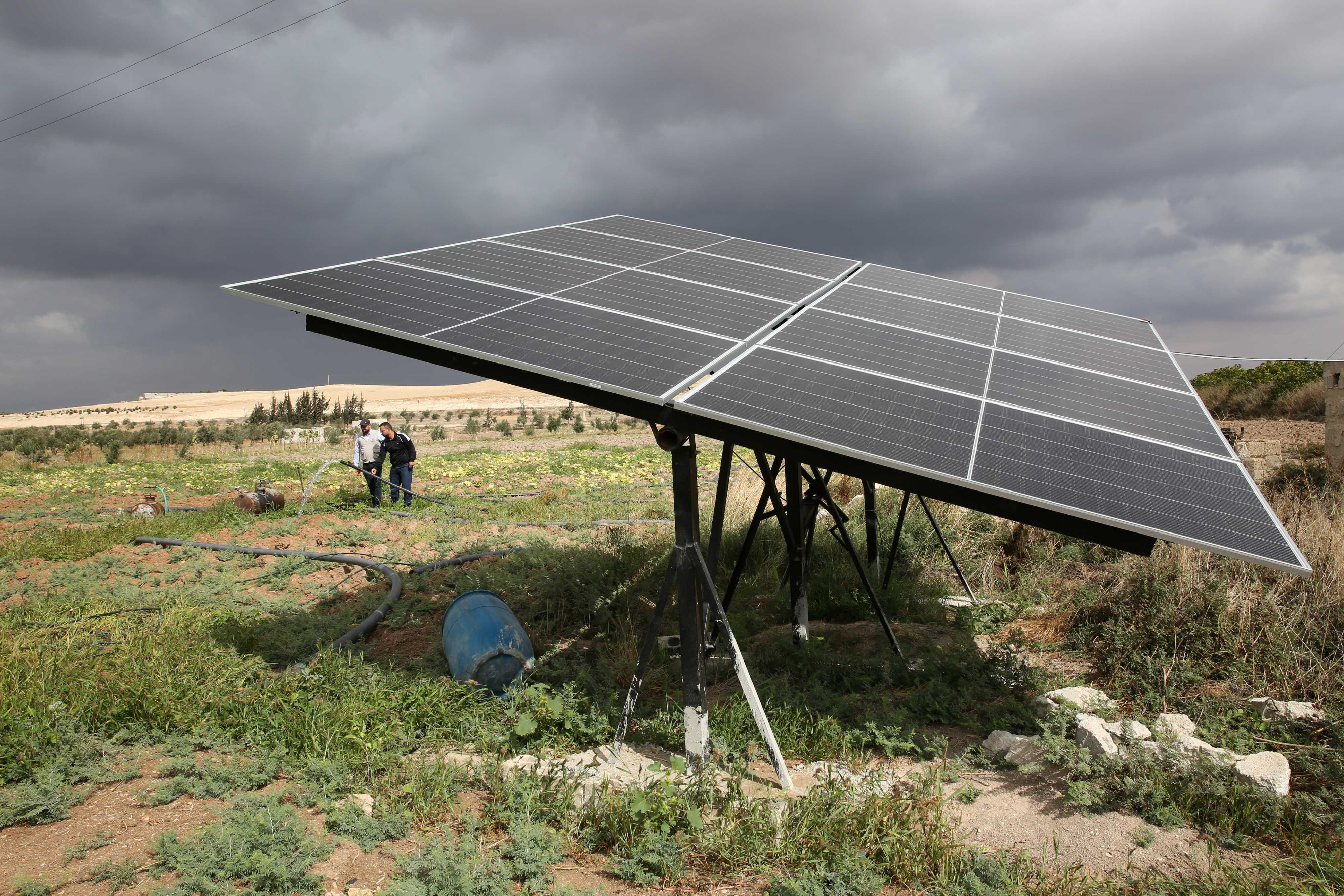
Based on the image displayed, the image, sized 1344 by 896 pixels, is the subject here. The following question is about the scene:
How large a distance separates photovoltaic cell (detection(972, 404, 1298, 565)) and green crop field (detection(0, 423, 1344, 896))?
1750 millimetres

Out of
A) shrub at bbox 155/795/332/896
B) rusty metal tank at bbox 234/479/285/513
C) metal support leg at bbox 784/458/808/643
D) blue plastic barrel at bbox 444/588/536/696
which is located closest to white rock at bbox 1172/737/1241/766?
metal support leg at bbox 784/458/808/643

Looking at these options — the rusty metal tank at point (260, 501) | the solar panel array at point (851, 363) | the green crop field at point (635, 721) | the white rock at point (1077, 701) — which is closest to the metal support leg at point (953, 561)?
the green crop field at point (635, 721)

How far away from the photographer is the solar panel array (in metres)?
4.39

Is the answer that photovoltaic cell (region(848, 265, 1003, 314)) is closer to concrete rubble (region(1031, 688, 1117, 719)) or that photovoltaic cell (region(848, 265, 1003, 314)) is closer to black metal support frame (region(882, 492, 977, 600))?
black metal support frame (region(882, 492, 977, 600))

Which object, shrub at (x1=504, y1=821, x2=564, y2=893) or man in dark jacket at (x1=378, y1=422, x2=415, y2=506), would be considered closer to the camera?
shrub at (x1=504, y1=821, x2=564, y2=893)

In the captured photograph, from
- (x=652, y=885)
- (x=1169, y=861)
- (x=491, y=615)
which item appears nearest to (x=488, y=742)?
(x=491, y=615)

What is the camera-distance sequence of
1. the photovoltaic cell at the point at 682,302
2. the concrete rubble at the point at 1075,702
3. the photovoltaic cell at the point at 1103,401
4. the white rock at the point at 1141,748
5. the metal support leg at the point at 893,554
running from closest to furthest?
the white rock at the point at 1141,748 < the photovoltaic cell at the point at 1103,401 < the concrete rubble at the point at 1075,702 < the photovoltaic cell at the point at 682,302 < the metal support leg at the point at 893,554

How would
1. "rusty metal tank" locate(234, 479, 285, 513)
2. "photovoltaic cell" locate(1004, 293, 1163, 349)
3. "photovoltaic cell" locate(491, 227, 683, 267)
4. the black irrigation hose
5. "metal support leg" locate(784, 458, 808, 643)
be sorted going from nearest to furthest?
"metal support leg" locate(784, 458, 808, 643), "photovoltaic cell" locate(491, 227, 683, 267), "photovoltaic cell" locate(1004, 293, 1163, 349), the black irrigation hose, "rusty metal tank" locate(234, 479, 285, 513)

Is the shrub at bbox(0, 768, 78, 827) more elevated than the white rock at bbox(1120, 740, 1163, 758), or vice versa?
the white rock at bbox(1120, 740, 1163, 758)

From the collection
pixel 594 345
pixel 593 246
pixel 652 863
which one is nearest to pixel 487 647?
pixel 652 863

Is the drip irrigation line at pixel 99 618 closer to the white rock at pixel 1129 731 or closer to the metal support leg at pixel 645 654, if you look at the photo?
the metal support leg at pixel 645 654

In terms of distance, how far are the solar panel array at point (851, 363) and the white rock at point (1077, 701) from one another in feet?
7.24

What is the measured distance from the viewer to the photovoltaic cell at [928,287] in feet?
29.6

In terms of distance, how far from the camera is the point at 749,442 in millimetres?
4848
